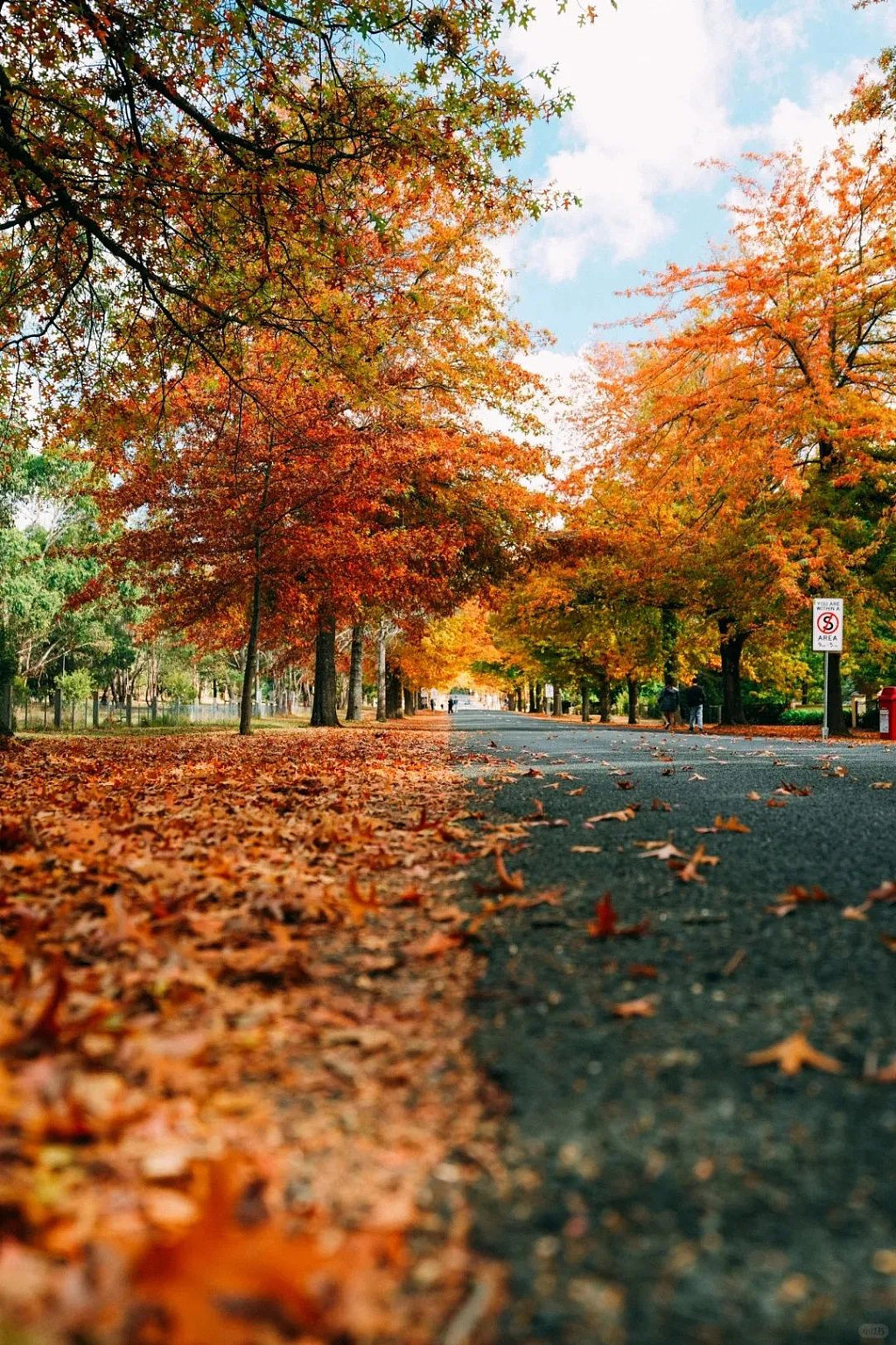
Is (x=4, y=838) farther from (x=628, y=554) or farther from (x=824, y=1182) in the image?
(x=628, y=554)

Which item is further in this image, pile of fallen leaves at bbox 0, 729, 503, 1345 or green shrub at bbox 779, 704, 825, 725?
green shrub at bbox 779, 704, 825, 725

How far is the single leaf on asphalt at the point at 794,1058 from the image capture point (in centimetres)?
204

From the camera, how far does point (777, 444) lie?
20.8 m

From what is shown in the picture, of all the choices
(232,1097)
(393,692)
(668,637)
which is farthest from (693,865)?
(393,692)

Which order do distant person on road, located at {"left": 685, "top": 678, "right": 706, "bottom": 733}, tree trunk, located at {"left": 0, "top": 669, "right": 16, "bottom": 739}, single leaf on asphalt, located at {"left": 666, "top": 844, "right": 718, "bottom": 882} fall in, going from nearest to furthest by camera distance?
single leaf on asphalt, located at {"left": 666, "top": 844, "right": 718, "bottom": 882} → tree trunk, located at {"left": 0, "top": 669, "right": 16, "bottom": 739} → distant person on road, located at {"left": 685, "top": 678, "right": 706, "bottom": 733}

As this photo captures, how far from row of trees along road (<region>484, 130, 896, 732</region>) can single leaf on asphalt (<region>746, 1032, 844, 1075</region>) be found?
57.8ft

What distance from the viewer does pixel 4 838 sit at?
488 cm

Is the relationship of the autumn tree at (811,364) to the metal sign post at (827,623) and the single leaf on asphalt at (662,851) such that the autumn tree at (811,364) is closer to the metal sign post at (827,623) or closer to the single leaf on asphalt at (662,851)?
the metal sign post at (827,623)

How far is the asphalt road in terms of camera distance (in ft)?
4.50

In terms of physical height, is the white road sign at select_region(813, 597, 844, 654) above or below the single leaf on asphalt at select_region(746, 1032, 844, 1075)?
above

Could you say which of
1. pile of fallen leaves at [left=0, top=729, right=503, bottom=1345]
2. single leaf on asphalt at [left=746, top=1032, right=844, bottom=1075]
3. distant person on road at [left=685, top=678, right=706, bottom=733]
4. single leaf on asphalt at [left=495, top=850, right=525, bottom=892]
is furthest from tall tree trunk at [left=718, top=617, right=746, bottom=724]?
single leaf on asphalt at [left=746, top=1032, right=844, bottom=1075]

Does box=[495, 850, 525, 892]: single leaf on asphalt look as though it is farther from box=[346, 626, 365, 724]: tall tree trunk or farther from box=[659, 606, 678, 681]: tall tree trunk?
box=[659, 606, 678, 681]: tall tree trunk

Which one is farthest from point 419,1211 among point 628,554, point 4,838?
point 628,554

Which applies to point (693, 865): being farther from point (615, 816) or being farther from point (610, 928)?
point (615, 816)
